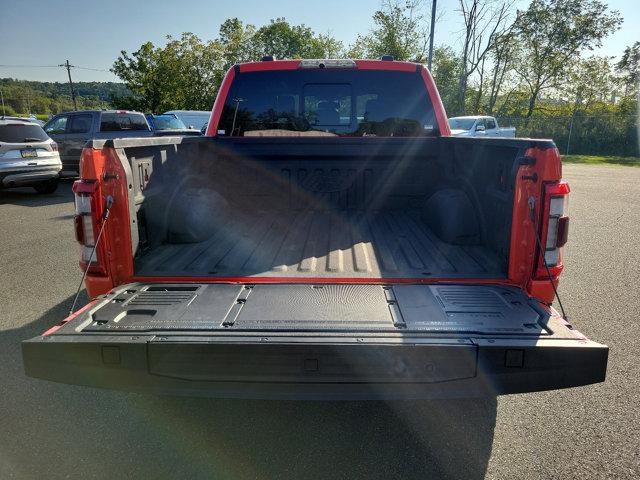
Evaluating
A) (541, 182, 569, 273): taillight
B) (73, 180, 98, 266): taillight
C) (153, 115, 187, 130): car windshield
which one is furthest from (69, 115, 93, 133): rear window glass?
(541, 182, 569, 273): taillight

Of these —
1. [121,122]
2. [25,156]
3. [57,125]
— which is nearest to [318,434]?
[25,156]

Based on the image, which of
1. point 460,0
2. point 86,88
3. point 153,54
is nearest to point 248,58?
point 153,54

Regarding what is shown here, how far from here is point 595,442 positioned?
2658 mm

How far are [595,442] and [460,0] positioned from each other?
37.0 metres

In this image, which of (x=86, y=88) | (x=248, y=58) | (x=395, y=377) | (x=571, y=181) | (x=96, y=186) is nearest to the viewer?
(x=395, y=377)

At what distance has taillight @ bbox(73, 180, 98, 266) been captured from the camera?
8.46 ft

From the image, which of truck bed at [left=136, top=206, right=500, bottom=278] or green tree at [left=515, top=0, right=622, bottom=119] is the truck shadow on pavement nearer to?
truck bed at [left=136, top=206, right=500, bottom=278]

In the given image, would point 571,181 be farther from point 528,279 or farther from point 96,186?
point 96,186

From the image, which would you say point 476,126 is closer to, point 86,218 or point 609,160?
point 609,160

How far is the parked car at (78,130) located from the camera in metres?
13.8

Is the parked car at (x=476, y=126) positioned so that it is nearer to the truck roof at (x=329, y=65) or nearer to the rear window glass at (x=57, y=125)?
the rear window glass at (x=57, y=125)

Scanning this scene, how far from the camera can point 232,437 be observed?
2.73m

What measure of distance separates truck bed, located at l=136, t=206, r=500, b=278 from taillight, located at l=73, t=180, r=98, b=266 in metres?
0.30

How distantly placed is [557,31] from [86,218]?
43.0m
